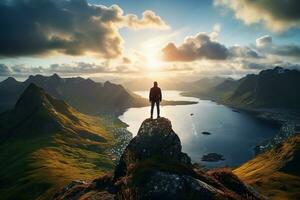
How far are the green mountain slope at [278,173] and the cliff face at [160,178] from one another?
2480 inches

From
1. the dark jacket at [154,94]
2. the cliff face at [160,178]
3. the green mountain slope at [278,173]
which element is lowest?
the green mountain slope at [278,173]

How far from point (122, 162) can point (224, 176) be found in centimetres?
1409

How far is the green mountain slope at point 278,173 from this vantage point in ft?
369

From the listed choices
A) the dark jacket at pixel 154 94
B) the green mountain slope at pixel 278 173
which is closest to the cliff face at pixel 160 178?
the dark jacket at pixel 154 94

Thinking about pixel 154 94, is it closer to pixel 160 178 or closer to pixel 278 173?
pixel 160 178

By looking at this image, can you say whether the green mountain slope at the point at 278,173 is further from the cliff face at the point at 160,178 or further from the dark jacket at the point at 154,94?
the dark jacket at the point at 154,94

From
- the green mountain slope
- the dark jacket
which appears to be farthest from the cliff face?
the green mountain slope

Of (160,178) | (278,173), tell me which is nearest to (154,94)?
(160,178)

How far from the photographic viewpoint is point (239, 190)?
4128 cm

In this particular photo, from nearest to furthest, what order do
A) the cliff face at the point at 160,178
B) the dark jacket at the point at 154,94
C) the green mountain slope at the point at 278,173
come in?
the cliff face at the point at 160,178 → the dark jacket at the point at 154,94 → the green mountain slope at the point at 278,173

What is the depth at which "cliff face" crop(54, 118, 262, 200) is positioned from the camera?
105 feet

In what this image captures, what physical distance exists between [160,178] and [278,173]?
425 ft

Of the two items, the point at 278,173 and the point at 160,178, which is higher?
the point at 160,178

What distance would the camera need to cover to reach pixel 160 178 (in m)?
33.8
